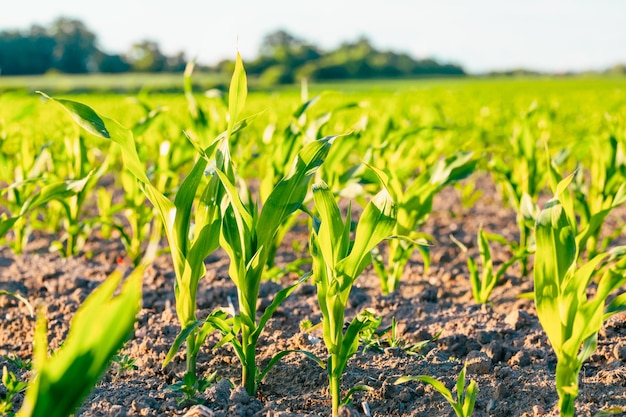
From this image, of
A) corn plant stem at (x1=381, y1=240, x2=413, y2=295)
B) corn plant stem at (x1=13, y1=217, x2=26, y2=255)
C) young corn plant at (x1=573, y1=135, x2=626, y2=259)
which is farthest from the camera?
corn plant stem at (x1=13, y1=217, x2=26, y2=255)

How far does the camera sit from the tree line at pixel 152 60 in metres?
52.9

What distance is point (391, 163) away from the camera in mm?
3203

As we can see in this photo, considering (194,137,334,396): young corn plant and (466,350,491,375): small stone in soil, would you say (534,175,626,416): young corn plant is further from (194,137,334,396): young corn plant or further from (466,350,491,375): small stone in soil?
(194,137,334,396): young corn plant

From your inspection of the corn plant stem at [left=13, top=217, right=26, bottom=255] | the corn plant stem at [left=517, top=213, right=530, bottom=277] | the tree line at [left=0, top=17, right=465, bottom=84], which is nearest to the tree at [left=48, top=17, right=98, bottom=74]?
the tree line at [left=0, top=17, right=465, bottom=84]

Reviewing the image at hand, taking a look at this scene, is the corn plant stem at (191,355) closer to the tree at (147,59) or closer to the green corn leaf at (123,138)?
the green corn leaf at (123,138)

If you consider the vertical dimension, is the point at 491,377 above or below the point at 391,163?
below

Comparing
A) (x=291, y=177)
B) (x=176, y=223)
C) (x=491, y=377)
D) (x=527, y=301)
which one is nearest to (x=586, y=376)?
(x=491, y=377)

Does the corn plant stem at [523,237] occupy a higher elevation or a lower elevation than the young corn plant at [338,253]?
lower

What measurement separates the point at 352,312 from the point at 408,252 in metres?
0.40

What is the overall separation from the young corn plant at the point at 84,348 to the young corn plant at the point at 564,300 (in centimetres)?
98

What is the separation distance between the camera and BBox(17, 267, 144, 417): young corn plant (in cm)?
90

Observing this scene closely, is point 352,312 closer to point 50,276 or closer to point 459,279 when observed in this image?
point 459,279

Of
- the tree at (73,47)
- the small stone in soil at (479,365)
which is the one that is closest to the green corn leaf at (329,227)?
the small stone in soil at (479,365)

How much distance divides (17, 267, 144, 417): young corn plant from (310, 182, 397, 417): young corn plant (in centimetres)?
71
